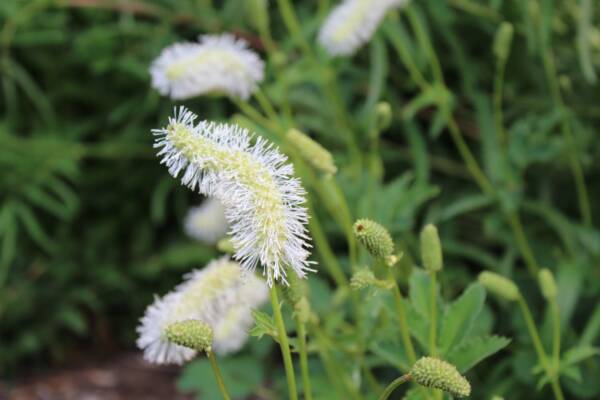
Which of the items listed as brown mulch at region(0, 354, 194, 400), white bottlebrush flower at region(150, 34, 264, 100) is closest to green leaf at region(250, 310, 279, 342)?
white bottlebrush flower at region(150, 34, 264, 100)

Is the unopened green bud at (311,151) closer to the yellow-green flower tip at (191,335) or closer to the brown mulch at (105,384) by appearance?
the yellow-green flower tip at (191,335)

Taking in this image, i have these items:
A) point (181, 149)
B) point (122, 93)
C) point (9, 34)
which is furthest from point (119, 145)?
point (181, 149)

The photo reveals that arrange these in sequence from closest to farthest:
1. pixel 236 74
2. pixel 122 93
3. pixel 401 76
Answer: pixel 236 74 < pixel 401 76 < pixel 122 93

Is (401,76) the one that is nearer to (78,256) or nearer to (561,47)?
(561,47)

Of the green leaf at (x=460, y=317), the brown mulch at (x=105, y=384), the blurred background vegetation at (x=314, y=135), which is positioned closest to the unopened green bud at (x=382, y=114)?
the blurred background vegetation at (x=314, y=135)

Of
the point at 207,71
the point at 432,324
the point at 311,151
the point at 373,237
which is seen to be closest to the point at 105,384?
the point at 207,71

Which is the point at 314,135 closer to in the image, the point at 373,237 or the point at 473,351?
the point at 473,351
